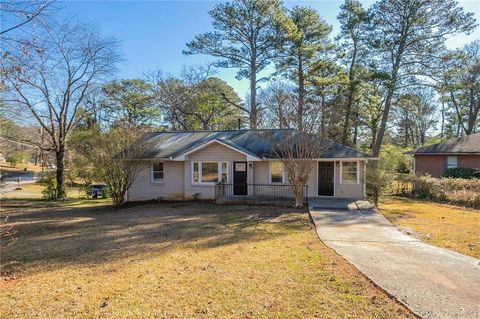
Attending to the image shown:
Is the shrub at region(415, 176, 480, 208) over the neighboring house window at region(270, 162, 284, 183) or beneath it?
beneath

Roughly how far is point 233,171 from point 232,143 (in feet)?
5.28

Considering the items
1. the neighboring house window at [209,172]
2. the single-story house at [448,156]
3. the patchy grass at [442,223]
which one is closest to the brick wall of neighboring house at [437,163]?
the single-story house at [448,156]

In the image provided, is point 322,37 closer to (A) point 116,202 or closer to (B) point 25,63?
(A) point 116,202

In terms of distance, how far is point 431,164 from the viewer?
22.2m

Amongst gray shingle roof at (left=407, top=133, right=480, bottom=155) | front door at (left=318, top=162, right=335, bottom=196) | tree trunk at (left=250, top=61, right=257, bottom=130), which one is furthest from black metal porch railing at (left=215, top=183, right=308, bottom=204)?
gray shingle roof at (left=407, top=133, right=480, bottom=155)

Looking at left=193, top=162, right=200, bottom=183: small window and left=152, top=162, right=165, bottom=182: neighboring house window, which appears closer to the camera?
left=193, top=162, right=200, bottom=183: small window

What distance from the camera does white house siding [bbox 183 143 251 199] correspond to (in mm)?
16062

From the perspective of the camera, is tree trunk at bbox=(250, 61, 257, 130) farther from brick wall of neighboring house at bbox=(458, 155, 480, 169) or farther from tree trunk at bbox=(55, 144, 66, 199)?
brick wall of neighboring house at bbox=(458, 155, 480, 169)

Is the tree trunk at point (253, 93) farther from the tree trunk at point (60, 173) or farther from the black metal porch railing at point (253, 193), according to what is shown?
the tree trunk at point (60, 173)

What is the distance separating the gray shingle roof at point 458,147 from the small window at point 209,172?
1632 centimetres

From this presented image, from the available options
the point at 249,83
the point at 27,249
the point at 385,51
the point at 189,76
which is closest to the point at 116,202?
the point at 27,249

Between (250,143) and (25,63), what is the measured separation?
13.5 m

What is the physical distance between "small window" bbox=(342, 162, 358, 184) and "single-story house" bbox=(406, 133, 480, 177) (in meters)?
8.26

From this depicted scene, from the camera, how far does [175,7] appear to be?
1486cm
